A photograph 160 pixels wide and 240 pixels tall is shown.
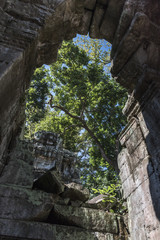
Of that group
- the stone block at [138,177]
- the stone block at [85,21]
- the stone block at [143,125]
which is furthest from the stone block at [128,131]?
the stone block at [85,21]

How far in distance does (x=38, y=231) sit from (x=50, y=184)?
0.64m

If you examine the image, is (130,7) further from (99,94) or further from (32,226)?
(99,94)

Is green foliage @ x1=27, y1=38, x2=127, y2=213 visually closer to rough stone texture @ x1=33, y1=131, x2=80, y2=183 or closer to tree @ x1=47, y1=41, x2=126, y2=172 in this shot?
tree @ x1=47, y1=41, x2=126, y2=172

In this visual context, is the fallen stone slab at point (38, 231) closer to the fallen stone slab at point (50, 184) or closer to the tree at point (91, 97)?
the fallen stone slab at point (50, 184)

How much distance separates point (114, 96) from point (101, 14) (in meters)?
7.92

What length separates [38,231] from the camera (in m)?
2.37

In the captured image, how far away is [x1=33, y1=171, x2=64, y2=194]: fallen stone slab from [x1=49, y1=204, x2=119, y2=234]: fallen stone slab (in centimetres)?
23

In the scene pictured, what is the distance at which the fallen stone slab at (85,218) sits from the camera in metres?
2.66

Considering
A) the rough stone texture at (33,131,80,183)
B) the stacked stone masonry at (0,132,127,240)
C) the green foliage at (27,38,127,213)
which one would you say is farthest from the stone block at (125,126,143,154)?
the green foliage at (27,38,127,213)

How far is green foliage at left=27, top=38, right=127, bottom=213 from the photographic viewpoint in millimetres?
11781

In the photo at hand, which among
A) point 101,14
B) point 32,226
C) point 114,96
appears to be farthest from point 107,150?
point 32,226

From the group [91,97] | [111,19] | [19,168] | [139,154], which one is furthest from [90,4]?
[91,97]

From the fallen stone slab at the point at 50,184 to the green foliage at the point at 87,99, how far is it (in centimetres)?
799

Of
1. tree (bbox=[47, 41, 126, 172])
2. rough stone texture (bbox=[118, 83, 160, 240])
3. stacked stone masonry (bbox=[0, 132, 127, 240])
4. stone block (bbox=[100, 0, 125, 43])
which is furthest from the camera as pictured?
tree (bbox=[47, 41, 126, 172])
